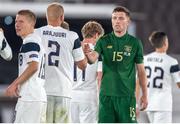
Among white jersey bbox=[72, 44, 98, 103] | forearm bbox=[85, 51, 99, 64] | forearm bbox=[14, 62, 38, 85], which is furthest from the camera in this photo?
white jersey bbox=[72, 44, 98, 103]

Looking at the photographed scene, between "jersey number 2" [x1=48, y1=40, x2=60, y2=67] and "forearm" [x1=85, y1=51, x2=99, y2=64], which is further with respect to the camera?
"jersey number 2" [x1=48, y1=40, x2=60, y2=67]

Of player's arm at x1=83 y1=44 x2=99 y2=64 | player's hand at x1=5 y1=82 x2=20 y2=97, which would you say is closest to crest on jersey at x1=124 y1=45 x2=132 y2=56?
player's arm at x1=83 y1=44 x2=99 y2=64

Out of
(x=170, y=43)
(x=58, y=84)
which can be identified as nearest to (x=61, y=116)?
(x=58, y=84)

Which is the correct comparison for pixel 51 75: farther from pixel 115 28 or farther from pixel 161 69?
pixel 161 69

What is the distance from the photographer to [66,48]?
11.6 metres

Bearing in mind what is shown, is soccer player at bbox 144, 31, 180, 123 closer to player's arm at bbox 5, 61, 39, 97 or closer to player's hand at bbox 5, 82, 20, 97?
player's arm at bbox 5, 61, 39, 97

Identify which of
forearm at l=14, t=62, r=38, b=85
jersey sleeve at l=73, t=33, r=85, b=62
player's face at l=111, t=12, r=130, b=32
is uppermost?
player's face at l=111, t=12, r=130, b=32

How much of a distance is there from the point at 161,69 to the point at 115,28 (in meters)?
3.07

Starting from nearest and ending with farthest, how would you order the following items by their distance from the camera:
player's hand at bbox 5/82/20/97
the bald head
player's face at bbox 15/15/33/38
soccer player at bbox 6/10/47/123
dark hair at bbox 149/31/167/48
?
player's hand at bbox 5/82/20/97 < soccer player at bbox 6/10/47/123 < player's face at bbox 15/15/33/38 < the bald head < dark hair at bbox 149/31/167/48

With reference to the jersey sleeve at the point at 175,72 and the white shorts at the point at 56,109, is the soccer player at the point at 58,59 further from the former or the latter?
the jersey sleeve at the point at 175,72

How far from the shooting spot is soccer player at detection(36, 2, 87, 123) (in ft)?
38.1

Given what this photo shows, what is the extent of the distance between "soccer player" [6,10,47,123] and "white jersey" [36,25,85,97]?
1.90ft

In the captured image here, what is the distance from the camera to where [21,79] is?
34.6 feet

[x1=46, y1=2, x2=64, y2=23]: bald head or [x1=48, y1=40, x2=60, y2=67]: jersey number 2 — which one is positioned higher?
[x1=46, y1=2, x2=64, y2=23]: bald head
